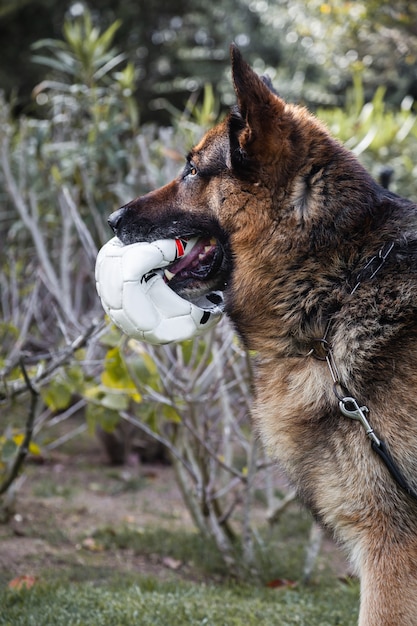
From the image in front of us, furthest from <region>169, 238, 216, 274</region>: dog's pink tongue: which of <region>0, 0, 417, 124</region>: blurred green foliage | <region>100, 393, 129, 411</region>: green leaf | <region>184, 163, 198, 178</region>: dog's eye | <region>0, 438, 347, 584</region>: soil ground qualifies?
<region>0, 0, 417, 124</region>: blurred green foliage

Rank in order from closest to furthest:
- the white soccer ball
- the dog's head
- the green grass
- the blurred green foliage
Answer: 1. the dog's head
2. the white soccer ball
3. the green grass
4. the blurred green foliage

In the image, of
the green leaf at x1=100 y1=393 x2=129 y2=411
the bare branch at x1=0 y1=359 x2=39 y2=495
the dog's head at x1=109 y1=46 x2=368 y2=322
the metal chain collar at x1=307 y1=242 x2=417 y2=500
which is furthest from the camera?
the green leaf at x1=100 y1=393 x2=129 y2=411

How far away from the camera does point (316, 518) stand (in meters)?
2.76

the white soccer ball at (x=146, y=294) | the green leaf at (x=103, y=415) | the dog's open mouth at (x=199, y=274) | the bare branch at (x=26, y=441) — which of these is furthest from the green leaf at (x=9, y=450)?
the dog's open mouth at (x=199, y=274)

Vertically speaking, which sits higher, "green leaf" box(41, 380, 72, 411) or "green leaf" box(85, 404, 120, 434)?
"green leaf" box(41, 380, 72, 411)

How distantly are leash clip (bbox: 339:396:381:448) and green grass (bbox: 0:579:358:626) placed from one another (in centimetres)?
162

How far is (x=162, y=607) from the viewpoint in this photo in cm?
371

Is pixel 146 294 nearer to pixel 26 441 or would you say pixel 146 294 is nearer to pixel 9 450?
pixel 26 441

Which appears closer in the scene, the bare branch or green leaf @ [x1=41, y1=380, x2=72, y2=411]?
the bare branch

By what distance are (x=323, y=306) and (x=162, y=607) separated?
2003 millimetres

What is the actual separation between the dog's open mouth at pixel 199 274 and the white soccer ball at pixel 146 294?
0.04m

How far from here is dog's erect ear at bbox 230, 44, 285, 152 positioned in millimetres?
2582

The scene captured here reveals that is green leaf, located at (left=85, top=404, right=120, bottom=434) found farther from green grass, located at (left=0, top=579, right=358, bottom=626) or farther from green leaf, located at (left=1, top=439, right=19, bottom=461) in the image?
green grass, located at (left=0, top=579, right=358, bottom=626)

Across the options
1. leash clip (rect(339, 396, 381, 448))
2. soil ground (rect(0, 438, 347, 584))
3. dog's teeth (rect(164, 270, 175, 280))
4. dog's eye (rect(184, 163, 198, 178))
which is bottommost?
soil ground (rect(0, 438, 347, 584))
